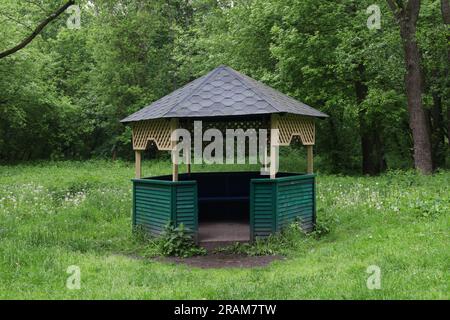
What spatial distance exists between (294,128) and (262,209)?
2.02 metres

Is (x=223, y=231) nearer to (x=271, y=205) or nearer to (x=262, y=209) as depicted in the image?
(x=262, y=209)

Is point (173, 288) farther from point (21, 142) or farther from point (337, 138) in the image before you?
point (21, 142)

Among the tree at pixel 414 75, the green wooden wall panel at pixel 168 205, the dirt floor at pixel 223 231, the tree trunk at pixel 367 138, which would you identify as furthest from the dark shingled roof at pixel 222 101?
the tree trunk at pixel 367 138

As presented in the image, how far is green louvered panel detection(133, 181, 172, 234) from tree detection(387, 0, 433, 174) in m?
10.0

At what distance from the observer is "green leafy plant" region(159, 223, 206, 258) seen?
936 centimetres

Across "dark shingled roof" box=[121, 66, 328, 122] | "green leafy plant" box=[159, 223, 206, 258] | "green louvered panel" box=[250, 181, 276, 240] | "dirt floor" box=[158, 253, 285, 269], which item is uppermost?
"dark shingled roof" box=[121, 66, 328, 122]

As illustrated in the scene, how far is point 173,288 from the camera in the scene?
673cm

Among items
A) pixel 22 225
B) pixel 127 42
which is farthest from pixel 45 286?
pixel 127 42

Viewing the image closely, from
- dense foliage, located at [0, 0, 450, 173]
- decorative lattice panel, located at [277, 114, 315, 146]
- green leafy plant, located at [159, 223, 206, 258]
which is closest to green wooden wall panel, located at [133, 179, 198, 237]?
green leafy plant, located at [159, 223, 206, 258]

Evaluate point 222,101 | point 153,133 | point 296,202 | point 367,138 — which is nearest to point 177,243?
point 153,133

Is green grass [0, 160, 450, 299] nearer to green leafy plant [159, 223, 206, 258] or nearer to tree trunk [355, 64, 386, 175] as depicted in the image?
green leafy plant [159, 223, 206, 258]

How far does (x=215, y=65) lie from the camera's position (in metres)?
25.5

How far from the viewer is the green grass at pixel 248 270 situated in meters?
6.43

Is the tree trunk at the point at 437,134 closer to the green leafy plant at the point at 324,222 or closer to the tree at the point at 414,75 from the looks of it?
the tree at the point at 414,75
